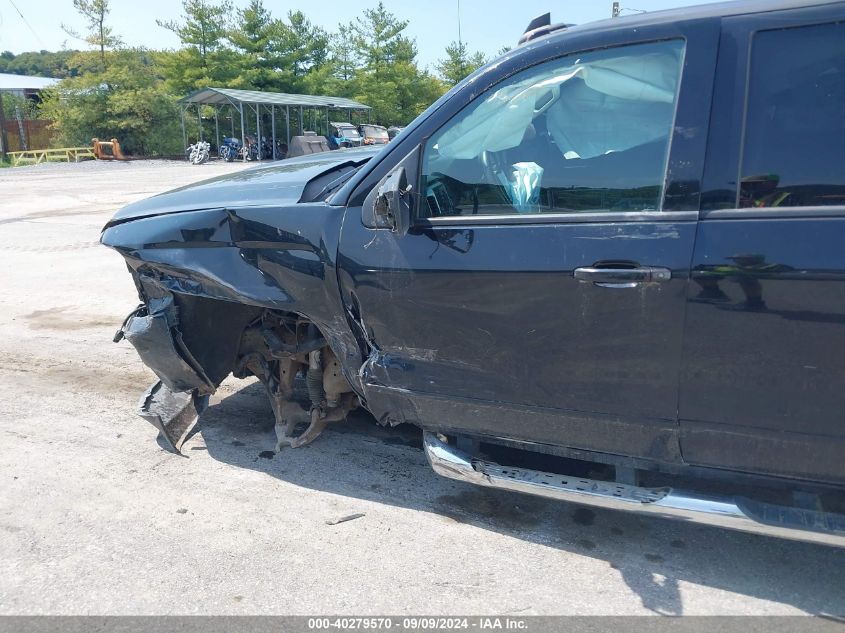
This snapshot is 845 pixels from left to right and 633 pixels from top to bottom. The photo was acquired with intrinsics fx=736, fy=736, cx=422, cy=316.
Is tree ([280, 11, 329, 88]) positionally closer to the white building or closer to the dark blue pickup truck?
the white building

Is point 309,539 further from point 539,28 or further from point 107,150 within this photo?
point 107,150

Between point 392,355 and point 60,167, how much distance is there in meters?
30.3

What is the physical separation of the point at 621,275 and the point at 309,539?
5.81 ft

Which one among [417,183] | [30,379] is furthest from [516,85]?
[30,379]

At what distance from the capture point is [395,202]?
113 inches

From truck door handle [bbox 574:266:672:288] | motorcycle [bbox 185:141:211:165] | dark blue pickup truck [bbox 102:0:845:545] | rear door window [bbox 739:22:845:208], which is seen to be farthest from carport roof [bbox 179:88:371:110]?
rear door window [bbox 739:22:845:208]

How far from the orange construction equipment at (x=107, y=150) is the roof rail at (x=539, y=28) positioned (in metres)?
34.4

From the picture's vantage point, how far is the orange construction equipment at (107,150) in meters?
33.9

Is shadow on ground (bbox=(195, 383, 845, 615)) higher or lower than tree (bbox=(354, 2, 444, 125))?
lower

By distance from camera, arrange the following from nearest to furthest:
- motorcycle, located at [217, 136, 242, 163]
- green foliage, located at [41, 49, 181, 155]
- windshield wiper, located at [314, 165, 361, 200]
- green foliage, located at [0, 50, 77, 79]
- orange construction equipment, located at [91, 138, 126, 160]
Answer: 1. windshield wiper, located at [314, 165, 361, 200]
2. orange construction equipment, located at [91, 138, 126, 160]
3. motorcycle, located at [217, 136, 242, 163]
4. green foliage, located at [41, 49, 181, 155]
5. green foliage, located at [0, 50, 77, 79]

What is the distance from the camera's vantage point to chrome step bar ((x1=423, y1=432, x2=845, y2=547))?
2492 millimetres

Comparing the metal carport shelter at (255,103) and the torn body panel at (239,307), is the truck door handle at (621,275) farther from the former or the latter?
the metal carport shelter at (255,103)

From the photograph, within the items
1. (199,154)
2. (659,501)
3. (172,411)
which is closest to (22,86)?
(199,154)

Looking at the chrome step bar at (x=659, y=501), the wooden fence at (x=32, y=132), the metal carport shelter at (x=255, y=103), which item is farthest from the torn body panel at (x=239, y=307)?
the wooden fence at (x=32, y=132)
